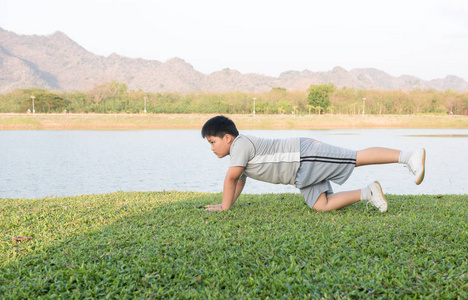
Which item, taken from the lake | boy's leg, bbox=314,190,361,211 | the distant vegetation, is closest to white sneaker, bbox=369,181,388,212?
boy's leg, bbox=314,190,361,211

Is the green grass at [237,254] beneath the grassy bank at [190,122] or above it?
above

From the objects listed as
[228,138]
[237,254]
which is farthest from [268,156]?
[237,254]

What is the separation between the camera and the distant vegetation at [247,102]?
5216cm

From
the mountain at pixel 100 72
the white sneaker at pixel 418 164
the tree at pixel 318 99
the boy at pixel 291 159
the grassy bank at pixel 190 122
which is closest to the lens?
the white sneaker at pixel 418 164

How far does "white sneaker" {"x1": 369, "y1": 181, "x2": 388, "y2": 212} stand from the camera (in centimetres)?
315

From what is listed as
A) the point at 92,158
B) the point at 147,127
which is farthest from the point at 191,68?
the point at 92,158

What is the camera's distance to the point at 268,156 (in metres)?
3.14

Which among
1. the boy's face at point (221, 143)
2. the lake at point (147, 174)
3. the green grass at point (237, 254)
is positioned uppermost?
the boy's face at point (221, 143)

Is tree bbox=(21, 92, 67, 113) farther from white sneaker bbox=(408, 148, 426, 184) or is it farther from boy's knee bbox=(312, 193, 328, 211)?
white sneaker bbox=(408, 148, 426, 184)

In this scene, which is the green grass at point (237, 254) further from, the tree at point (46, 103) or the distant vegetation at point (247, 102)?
the tree at point (46, 103)

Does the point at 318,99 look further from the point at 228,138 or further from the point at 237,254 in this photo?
the point at 237,254

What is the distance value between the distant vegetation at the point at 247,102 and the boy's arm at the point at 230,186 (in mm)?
48933

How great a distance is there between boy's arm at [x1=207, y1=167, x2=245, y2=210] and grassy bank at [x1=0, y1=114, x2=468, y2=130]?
29.5m

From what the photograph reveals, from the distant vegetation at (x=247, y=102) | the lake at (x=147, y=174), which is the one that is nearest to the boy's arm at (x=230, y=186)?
the lake at (x=147, y=174)
